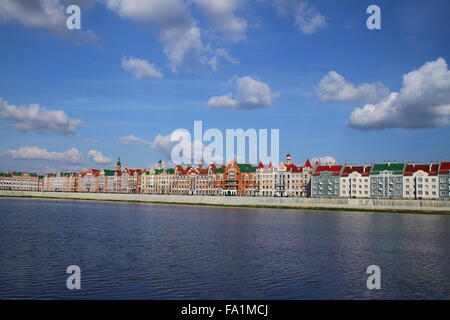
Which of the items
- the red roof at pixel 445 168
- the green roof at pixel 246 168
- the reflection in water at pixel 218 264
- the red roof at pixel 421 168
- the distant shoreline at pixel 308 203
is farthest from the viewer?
the green roof at pixel 246 168

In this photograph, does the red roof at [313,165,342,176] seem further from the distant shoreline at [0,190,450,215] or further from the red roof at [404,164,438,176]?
the distant shoreline at [0,190,450,215]

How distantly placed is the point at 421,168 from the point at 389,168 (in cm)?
893

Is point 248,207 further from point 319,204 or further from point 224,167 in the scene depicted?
point 224,167

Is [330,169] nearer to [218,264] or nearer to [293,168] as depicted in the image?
[293,168]

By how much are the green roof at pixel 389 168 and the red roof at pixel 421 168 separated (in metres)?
1.70

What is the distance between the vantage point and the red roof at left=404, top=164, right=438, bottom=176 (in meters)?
128

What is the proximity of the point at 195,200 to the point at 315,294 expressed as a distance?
115m

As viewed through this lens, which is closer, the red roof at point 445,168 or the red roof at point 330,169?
the red roof at point 445,168

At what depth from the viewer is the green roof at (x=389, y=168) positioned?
134m

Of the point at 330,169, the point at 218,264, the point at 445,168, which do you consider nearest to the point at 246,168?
the point at 330,169

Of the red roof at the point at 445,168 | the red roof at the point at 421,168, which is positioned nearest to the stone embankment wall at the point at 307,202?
the red roof at the point at 445,168

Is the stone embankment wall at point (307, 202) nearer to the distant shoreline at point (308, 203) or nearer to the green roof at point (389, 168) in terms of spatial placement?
the distant shoreline at point (308, 203)

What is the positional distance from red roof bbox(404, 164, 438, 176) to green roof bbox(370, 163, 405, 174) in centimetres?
170
